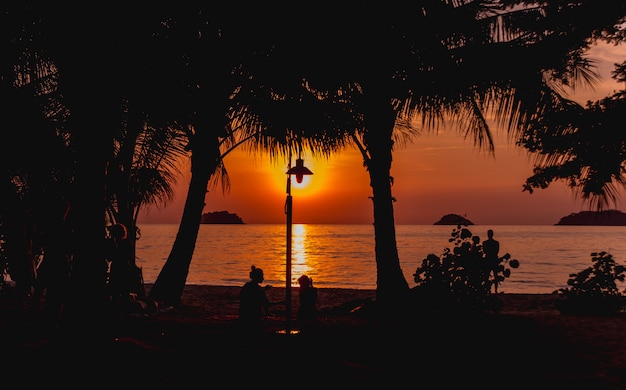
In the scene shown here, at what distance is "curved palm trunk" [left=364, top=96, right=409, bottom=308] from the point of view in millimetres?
13281

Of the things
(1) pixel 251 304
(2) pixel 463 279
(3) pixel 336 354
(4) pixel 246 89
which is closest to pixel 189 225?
(4) pixel 246 89

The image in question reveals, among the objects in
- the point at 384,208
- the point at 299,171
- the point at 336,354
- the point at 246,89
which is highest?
the point at 246,89

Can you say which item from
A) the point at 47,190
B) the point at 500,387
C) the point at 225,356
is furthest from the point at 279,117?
the point at 500,387

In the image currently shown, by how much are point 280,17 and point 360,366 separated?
4292mm

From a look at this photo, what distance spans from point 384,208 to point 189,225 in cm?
420

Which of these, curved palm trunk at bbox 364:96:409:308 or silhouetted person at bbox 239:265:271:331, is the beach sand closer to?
silhouetted person at bbox 239:265:271:331

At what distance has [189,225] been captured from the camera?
46.1 feet

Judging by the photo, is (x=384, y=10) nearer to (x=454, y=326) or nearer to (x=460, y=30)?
(x=460, y=30)

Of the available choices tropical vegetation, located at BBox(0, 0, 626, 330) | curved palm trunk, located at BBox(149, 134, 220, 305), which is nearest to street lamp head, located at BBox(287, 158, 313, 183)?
tropical vegetation, located at BBox(0, 0, 626, 330)

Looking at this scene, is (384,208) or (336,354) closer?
(336,354)

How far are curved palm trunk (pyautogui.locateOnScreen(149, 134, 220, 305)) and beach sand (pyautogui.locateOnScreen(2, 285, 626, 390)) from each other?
8.14 ft

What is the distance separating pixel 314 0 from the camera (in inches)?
310

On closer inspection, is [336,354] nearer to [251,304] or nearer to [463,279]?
[251,304]

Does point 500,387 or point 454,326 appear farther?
point 454,326
